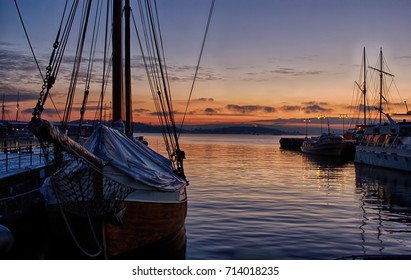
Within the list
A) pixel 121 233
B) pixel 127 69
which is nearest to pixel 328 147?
pixel 127 69

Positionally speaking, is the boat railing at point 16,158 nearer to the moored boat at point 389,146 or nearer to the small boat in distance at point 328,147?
the moored boat at point 389,146

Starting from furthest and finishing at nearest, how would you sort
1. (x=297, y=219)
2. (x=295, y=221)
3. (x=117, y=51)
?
1. (x=297, y=219)
2. (x=295, y=221)
3. (x=117, y=51)

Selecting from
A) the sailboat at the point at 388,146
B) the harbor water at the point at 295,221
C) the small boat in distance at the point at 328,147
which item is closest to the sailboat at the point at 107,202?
the harbor water at the point at 295,221

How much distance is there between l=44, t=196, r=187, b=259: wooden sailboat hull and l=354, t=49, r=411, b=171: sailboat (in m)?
36.2

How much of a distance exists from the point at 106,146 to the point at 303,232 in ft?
28.2

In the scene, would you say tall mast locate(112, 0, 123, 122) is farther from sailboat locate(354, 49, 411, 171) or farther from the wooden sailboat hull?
sailboat locate(354, 49, 411, 171)

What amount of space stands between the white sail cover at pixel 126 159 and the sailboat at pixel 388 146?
36.1 meters

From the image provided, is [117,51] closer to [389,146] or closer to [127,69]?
[127,69]

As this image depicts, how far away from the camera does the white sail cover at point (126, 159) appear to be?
13.1 m

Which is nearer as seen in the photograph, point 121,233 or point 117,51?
point 121,233

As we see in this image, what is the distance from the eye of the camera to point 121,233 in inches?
505

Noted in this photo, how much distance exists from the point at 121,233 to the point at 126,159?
2.11m
